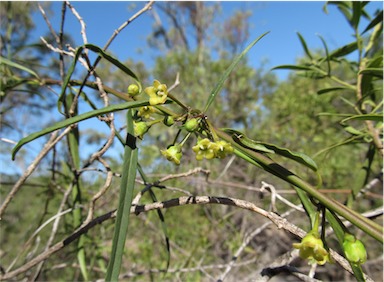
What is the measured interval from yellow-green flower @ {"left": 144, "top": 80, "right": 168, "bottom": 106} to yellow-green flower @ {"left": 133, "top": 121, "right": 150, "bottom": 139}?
0.04 m

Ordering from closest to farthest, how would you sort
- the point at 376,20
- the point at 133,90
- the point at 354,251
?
the point at 354,251, the point at 133,90, the point at 376,20

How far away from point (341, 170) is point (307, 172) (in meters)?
0.36

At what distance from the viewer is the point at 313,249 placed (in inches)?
12.8

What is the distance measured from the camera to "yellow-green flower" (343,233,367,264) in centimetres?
30

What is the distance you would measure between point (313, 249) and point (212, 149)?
0.14m

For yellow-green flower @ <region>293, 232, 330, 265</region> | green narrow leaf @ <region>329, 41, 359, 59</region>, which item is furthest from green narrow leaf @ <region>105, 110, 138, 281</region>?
green narrow leaf @ <region>329, 41, 359, 59</region>

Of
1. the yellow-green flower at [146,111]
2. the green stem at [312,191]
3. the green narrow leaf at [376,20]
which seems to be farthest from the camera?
the green narrow leaf at [376,20]

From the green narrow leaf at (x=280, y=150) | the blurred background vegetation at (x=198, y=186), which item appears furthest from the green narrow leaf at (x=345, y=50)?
the green narrow leaf at (x=280, y=150)

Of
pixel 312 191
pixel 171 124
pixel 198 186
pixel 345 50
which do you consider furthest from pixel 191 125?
pixel 198 186

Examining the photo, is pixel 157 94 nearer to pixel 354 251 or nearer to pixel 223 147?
pixel 223 147

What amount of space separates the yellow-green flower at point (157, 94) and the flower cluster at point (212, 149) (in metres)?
0.06

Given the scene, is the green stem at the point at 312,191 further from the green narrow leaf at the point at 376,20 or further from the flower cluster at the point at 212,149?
the green narrow leaf at the point at 376,20

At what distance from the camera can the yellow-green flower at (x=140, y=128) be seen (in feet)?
1.24

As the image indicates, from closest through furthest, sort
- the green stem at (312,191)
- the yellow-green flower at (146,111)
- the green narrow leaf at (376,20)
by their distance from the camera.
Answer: the green stem at (312,191), the yellow-green flower at (146,111), the green narrow leaf at (376,20)
